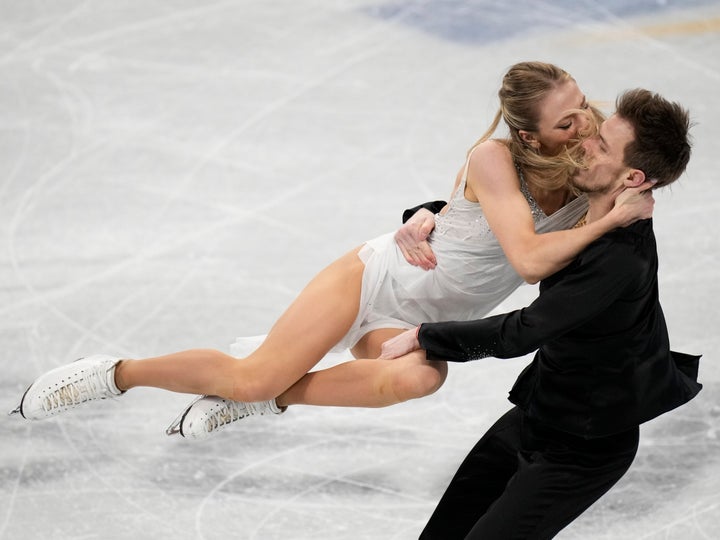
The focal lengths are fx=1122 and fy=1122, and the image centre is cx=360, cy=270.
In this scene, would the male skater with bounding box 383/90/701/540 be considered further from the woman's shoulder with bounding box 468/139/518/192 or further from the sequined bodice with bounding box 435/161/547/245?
the sequined bodice with bounding box 435/161/547/245

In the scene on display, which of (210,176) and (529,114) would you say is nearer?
(529,114)

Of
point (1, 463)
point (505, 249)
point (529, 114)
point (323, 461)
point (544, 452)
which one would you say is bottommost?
point (323, 461)

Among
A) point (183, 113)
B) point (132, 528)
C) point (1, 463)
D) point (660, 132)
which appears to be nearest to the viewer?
point (660, 132)

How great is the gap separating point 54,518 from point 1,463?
1.42 feet

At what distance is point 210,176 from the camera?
21.1ft

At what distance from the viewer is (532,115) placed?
324cm

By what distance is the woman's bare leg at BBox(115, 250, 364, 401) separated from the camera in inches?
134

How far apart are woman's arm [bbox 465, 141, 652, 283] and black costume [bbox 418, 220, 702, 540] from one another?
0.11 feet

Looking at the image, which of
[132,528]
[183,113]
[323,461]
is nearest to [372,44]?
[183,113]

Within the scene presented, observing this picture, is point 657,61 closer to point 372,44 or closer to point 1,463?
point 372,44

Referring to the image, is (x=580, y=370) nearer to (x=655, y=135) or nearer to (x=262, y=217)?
(x=655, y=135)

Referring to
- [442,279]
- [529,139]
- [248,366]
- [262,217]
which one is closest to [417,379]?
[442,279]

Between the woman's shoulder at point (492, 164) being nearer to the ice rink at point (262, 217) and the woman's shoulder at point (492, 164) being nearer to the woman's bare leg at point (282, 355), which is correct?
the woman's bare leg at point (282, 355)

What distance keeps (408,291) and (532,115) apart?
2.33ft
